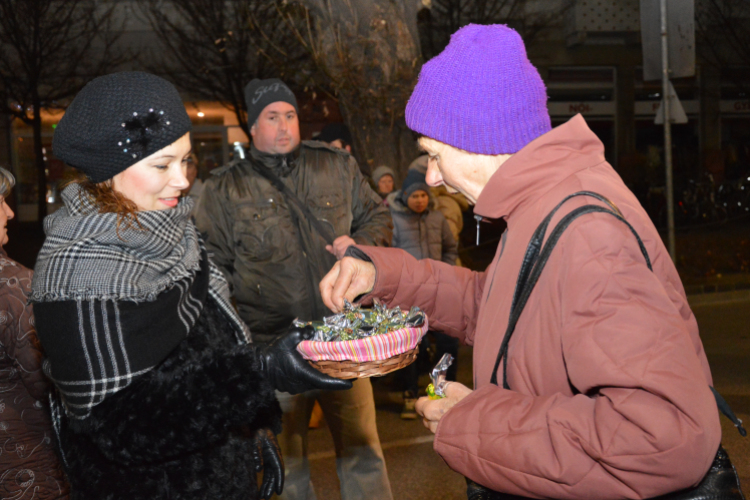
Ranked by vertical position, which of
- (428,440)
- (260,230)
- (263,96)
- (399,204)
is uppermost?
(263,96)

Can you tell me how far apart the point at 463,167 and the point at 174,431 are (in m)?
1.17

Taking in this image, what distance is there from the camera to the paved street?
4.57 m

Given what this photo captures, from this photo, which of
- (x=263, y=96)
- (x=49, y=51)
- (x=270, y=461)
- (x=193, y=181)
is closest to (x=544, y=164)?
(x=270, y=461)

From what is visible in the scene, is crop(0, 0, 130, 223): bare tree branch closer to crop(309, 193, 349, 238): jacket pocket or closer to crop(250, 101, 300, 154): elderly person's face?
crop(250, 101, 300, 154): elderly person's face

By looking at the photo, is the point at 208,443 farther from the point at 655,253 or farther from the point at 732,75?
the point at 732,75

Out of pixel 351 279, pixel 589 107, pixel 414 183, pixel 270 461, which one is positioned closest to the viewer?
pixel 351 279

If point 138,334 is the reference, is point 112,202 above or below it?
above

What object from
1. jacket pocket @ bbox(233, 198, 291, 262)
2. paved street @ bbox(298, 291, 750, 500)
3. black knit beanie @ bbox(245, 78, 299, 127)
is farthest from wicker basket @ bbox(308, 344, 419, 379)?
paved street @ bbox(298, 291, 750, 500)

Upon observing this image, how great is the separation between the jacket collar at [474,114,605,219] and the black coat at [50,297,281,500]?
1.01 meters

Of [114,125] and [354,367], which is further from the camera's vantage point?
[354,367]

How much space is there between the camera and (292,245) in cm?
388

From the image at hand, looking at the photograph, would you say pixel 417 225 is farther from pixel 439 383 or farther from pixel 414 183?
pixel 439 383

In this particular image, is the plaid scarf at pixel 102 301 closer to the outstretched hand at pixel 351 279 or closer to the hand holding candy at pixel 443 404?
the outstretched hand at pixel 351 279

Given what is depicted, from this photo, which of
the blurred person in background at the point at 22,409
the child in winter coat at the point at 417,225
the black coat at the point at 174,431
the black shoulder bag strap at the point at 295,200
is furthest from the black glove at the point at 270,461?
the child in winter coat at the point at 417,225
